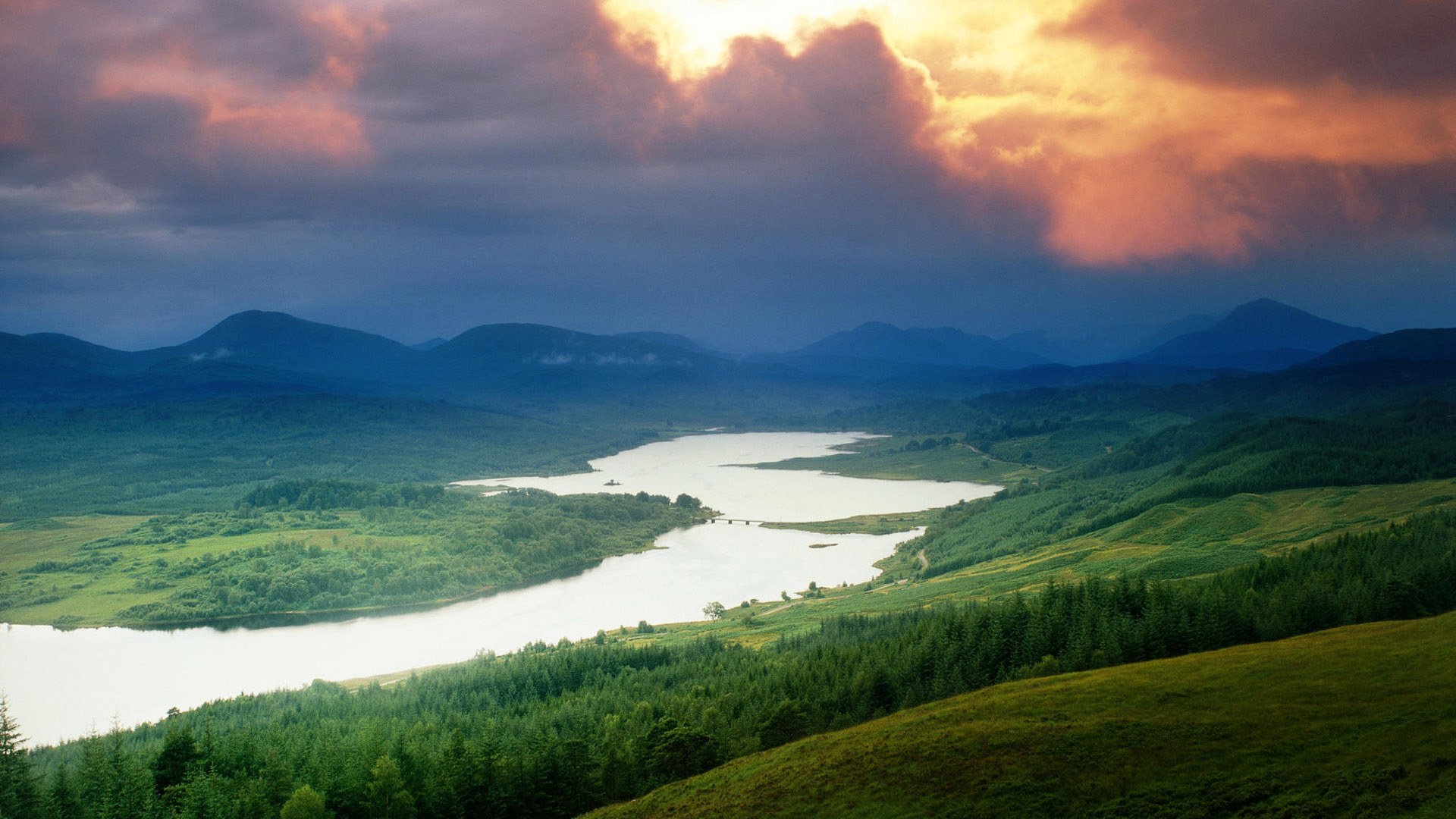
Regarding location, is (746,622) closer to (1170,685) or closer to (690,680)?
(690,680)

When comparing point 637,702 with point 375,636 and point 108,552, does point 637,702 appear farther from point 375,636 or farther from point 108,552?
point 108,552

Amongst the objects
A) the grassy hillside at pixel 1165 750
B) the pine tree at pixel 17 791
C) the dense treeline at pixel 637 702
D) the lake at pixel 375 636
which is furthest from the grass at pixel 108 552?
the grassy hillside at pixel 1165 750

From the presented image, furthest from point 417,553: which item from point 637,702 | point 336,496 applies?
point 637,702

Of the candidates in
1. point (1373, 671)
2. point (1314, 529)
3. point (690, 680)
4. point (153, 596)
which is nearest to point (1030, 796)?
point (1373, 671)

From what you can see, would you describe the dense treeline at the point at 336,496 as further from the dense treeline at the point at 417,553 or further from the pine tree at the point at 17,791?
the pine tree at the point at 17,791

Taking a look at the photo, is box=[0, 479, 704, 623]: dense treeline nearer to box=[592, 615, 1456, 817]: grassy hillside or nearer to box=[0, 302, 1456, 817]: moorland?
box=[0, 302, 1456, 817]: moorland

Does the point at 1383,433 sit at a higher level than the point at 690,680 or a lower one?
higher

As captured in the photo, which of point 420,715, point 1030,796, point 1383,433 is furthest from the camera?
point 1383,433
